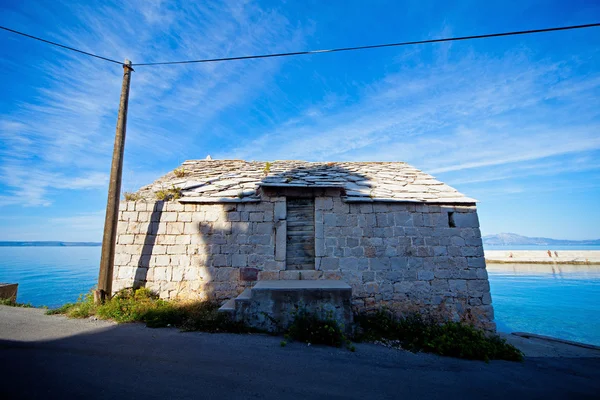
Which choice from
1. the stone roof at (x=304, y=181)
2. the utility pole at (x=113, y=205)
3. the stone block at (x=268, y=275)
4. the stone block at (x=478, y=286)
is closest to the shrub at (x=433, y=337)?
the stone block at (x=478, y=286)

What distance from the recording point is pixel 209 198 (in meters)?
6.77

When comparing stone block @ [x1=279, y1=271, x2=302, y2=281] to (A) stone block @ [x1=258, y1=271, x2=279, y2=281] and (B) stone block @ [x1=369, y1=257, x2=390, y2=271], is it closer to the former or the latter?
(A) stone block @ [x1=258, y1=271, x2=279, y2=281]

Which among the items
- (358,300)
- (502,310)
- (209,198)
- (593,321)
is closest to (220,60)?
(209,198)

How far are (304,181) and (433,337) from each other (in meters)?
4.81

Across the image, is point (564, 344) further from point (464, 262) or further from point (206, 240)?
point (206, 240)

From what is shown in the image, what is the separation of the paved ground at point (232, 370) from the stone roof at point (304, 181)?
355 centimetres

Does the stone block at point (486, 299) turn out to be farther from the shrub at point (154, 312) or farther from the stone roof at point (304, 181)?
the shrub at point (154, 312)

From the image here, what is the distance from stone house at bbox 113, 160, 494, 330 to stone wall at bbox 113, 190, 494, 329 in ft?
0.08

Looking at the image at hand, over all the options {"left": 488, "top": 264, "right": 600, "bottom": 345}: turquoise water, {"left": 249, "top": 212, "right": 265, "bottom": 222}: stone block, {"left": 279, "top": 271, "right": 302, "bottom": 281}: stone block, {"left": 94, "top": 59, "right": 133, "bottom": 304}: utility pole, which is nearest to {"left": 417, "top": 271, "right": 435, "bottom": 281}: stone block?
{"left": 279, "top": 271, "right": 302, "bottom": 281}: stone block

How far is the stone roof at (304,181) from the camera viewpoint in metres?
6.83

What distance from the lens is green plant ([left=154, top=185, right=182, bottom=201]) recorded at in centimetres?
686

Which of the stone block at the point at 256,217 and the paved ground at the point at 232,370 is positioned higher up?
the stone block at the point at 256,217

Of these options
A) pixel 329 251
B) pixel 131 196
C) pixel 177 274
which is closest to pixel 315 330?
pixel 329 251

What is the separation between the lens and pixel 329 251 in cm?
656
